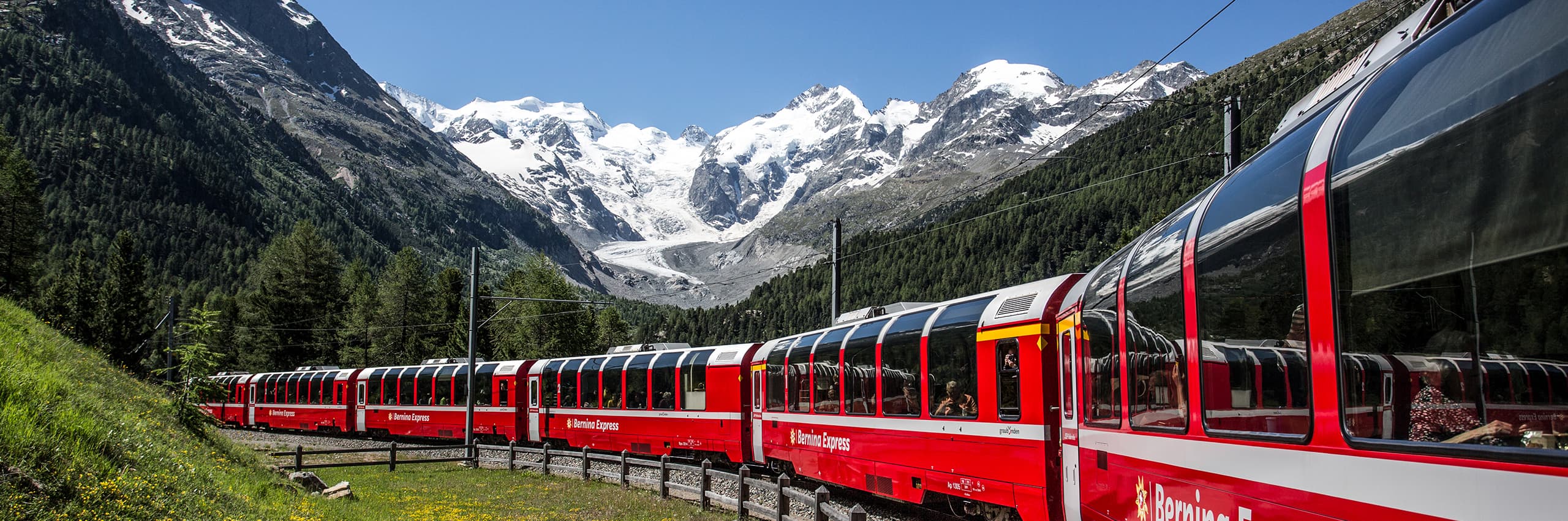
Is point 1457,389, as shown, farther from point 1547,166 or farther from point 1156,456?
point 1156,456

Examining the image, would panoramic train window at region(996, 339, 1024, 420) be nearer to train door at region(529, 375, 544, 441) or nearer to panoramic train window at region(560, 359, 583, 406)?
Answer: panoramic train window at region(560, 359, 583, 406)

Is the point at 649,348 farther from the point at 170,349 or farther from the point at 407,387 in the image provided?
the point at 407,387

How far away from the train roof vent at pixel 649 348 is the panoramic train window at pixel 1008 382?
1651 cm

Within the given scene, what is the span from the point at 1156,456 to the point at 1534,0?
14.3 ft

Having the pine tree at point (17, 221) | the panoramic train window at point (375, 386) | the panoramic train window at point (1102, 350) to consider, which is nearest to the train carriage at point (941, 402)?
the panoramic train window at point (1102, 350)

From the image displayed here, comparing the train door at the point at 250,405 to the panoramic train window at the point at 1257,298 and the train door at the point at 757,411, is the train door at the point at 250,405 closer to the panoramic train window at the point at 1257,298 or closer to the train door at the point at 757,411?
the train door at the point at 757,411

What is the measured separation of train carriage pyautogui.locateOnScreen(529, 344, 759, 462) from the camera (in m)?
25.0

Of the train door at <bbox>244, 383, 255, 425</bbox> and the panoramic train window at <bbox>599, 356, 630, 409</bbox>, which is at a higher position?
the panoramic train window at <bbox>599, 356, 630, 409</bbox>

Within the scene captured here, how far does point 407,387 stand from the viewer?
41969 mm

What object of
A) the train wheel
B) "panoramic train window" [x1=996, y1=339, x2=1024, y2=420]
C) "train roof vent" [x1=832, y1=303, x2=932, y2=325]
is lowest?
the train wheel

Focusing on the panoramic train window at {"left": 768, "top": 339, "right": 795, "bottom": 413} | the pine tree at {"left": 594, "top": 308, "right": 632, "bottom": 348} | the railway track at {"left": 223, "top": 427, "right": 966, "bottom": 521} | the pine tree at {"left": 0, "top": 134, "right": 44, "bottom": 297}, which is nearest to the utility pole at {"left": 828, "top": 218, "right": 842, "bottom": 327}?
the panoramic train window at {"left": 768, "top": 339, "right": 795, "bottom": 413}

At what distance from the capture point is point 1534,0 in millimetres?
3369

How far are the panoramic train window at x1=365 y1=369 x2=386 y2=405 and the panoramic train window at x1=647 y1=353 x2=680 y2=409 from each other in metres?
21.0

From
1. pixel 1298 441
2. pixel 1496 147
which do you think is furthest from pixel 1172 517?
pixel 1496 147
